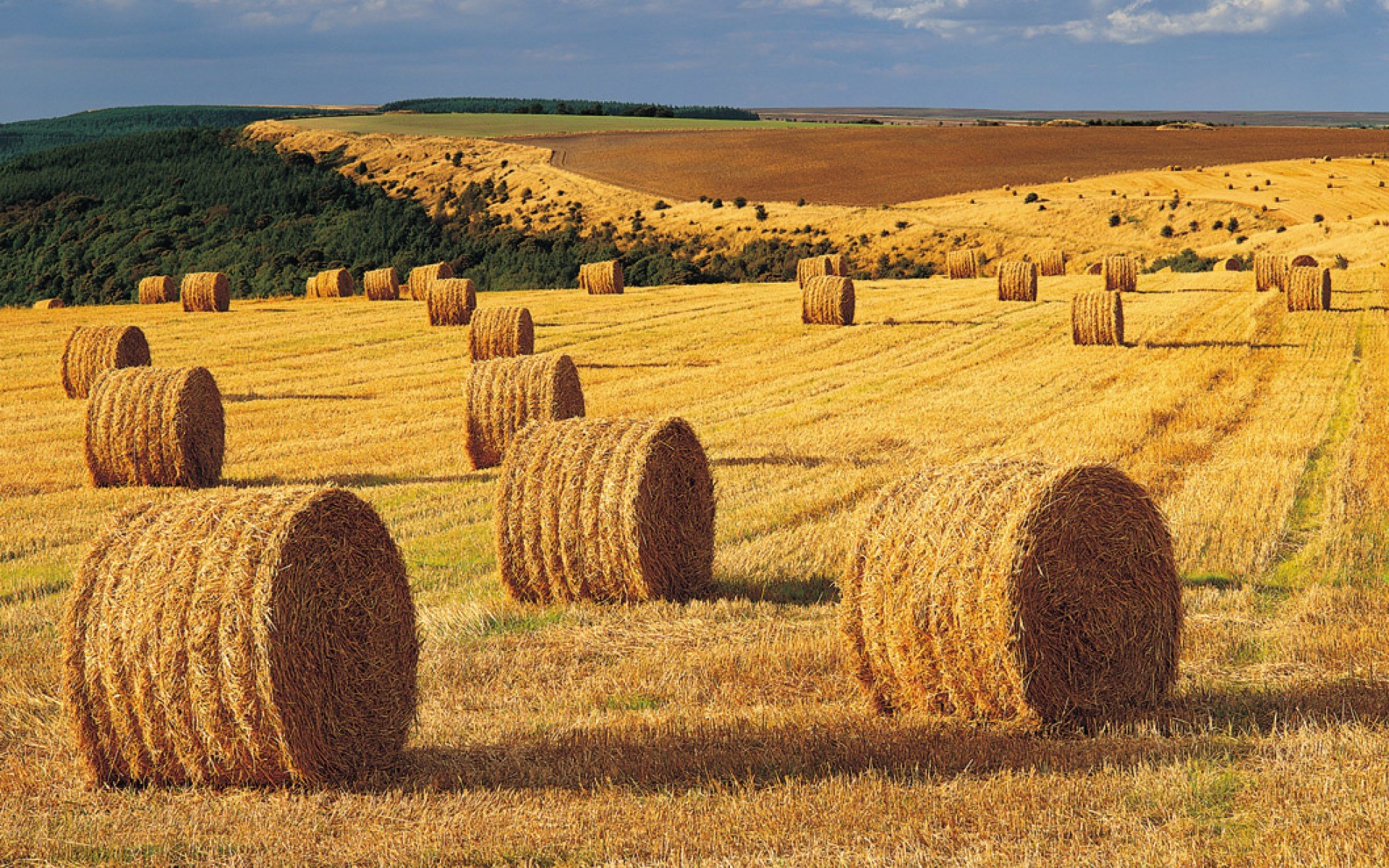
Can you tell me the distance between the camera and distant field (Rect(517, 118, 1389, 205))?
69.3 m

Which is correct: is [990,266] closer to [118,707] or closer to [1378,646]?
[1378,646]

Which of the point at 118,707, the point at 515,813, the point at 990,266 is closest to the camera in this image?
the point at 515,813

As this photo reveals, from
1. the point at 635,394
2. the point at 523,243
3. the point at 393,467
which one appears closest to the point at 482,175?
the point at 523,243

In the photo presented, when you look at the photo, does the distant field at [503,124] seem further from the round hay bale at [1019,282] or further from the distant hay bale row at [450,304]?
the round hay bale at [1019,282]

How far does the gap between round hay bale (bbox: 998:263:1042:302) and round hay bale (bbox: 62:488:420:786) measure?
29.9 m

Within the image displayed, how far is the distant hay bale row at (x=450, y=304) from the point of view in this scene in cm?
3350

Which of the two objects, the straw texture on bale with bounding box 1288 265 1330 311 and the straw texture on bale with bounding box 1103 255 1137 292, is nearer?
the straw texture on bale with bounding box 1288 265 1330 311

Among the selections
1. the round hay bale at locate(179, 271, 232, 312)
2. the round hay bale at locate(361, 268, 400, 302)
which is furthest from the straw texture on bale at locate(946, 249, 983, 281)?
the round hay bale at locate(179, 271, 232, 312)

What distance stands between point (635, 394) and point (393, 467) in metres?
6.24

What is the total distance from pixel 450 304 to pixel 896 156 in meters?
49.9

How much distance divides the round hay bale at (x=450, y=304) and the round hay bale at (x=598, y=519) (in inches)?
938

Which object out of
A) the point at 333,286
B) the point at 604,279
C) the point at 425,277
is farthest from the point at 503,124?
the point at 425,277

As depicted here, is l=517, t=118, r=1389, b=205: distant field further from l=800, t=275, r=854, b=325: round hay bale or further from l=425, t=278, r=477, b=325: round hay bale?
l=425, t=278, r=477, b=325: round hay bale

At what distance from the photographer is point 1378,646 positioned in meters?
8.06
